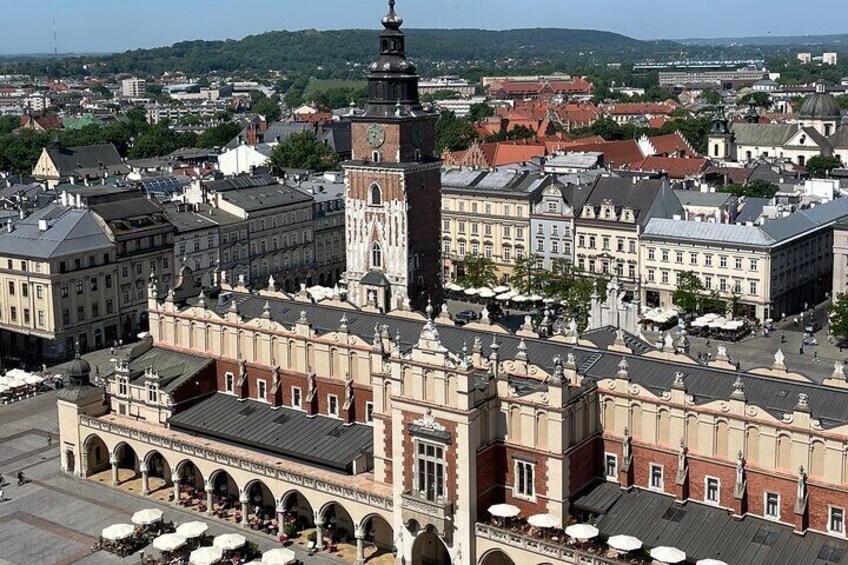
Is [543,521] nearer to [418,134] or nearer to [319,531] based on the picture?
[319,531]

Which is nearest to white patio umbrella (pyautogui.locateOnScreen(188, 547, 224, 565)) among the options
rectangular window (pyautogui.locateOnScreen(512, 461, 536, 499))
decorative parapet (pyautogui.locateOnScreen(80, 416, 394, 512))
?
decorative parapet (pyautogui.locateOnScreen(80, 416, 394, 512))

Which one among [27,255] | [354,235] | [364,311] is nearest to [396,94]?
[354,235]

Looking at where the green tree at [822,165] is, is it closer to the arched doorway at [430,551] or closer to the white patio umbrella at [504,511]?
the arched doorway at [430,551]

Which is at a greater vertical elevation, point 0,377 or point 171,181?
point 171,181

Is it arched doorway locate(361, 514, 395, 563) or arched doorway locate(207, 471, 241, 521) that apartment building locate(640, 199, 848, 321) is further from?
arched doorway locate(361, 514, 395, 563)

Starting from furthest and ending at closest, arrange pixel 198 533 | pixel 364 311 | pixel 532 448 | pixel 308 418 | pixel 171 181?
1. pixel 171 181
2. pixel 364 311
3. pixel 308 418
4. pixel 198 533
5. pixel 532 448

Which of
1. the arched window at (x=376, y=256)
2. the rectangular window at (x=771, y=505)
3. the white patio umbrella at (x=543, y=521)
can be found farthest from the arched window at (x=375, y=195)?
the rectangular window at (x=771, y=505)

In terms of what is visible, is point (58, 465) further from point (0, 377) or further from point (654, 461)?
Answer: point (654, 461)
